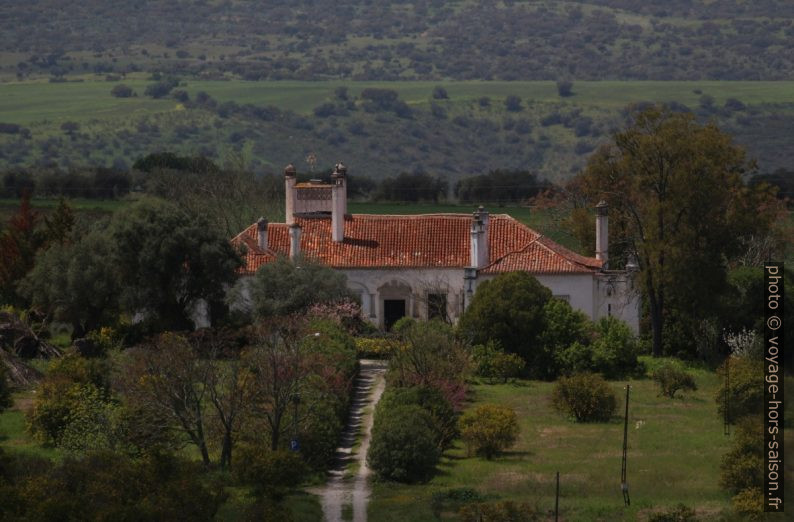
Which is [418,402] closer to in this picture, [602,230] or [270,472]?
[270,472]

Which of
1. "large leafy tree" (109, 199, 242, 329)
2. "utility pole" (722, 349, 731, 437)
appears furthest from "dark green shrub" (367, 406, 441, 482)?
"large leafy tree" (109, 199, 242, 329)

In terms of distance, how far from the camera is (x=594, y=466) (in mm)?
43188

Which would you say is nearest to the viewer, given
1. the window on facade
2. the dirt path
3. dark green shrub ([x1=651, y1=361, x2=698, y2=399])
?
the dirt path

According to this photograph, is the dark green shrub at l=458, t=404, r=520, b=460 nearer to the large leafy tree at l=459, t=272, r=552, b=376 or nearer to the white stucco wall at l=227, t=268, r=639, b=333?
the large leafy tree at l=459, t=272, r=552, b=376

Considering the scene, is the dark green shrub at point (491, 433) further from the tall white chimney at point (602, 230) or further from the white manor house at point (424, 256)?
the tall white chimney at point (602, 230)

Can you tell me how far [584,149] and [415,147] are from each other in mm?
17161

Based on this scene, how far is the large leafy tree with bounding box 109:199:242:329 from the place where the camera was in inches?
2408

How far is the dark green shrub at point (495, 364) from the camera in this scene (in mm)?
57688

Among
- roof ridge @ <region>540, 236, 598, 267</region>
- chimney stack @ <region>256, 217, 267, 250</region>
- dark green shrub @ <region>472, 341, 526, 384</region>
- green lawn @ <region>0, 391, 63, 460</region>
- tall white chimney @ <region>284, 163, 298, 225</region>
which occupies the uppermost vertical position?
tall white chimney @ <region>284, 163, 298, 225</region>

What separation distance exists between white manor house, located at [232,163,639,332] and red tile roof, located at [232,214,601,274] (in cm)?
3

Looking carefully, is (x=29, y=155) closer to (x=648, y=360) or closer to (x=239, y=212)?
(x=239, y=212)

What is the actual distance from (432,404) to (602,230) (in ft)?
66.2

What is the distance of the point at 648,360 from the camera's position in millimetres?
61438

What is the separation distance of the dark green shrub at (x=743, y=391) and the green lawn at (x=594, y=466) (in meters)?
0.56
